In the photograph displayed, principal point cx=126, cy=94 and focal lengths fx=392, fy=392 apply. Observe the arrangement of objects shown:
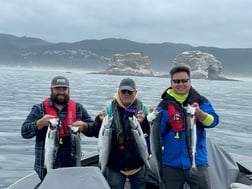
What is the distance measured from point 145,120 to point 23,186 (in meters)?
1.98

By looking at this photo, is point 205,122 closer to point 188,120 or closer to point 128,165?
point 188,120

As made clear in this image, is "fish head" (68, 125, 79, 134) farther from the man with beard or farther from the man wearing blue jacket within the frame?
the man wearing blue jacket

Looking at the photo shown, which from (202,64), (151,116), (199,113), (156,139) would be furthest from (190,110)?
(202,64)

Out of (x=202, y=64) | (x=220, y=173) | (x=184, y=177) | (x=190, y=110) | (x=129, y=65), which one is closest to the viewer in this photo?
(x=190, y=110)

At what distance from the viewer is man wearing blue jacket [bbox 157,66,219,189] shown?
482 cm

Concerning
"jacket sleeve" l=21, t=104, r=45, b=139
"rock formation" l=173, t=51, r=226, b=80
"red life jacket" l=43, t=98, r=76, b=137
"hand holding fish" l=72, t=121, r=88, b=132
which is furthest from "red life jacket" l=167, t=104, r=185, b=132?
"rock formation" l=173, t=51, r=226, b=80

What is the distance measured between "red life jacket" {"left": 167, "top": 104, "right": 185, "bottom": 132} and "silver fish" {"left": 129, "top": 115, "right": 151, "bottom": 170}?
0.41 m

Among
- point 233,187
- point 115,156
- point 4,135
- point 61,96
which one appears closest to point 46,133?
point 61,96

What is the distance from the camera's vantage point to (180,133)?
4.86m

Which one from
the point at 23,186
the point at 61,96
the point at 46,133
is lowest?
the point at 23,186

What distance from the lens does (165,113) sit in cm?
493

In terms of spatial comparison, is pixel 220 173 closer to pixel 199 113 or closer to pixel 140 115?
pixel 199 113

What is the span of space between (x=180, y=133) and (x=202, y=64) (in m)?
166

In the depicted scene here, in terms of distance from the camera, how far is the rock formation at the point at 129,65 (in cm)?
16388
